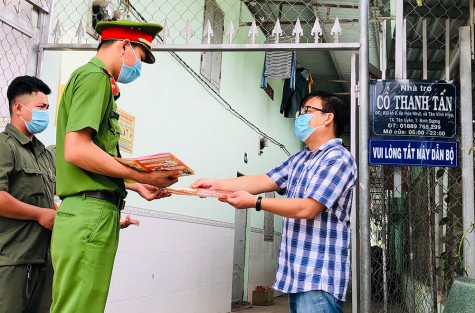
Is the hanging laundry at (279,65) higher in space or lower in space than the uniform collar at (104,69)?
higher

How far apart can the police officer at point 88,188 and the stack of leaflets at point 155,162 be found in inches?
1.0

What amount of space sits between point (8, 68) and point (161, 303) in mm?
3068

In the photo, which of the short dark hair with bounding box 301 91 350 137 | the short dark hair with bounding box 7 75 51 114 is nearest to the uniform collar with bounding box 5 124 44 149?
the short dark hair with bounding box 7 75 51 114

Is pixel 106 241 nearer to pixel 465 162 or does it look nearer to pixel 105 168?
pixel 105 168

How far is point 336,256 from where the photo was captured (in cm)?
197

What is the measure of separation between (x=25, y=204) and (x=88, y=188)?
64 cm

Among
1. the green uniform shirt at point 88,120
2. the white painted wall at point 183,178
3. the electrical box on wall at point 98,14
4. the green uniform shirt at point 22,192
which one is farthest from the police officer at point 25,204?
the electrical box on wall at point 98,14

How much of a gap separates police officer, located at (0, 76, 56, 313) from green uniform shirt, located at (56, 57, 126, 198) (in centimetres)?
53

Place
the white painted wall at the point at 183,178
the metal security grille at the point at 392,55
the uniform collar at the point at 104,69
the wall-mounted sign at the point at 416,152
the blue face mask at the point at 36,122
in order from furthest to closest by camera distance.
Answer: the white painted wall at the point at 183,178 → the metal security grille at the point at 392,55 → the wall-mounted sign at the point at 416,152 → the blue face mask at the point at 36,122 → the uniform collar at the point at 104,69

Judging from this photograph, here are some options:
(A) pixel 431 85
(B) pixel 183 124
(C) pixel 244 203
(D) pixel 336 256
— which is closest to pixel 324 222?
(D) pixel 336 256

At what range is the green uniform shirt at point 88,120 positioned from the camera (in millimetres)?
1768

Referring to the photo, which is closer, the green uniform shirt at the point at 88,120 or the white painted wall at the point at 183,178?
the green uniform shirt at the point at 88,120

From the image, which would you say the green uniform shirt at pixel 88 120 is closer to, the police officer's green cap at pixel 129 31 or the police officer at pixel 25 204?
the police officer's green cap at pixel 129 31

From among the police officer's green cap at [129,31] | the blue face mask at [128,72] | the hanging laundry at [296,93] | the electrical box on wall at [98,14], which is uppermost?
the hanging laundry at [296,93]
